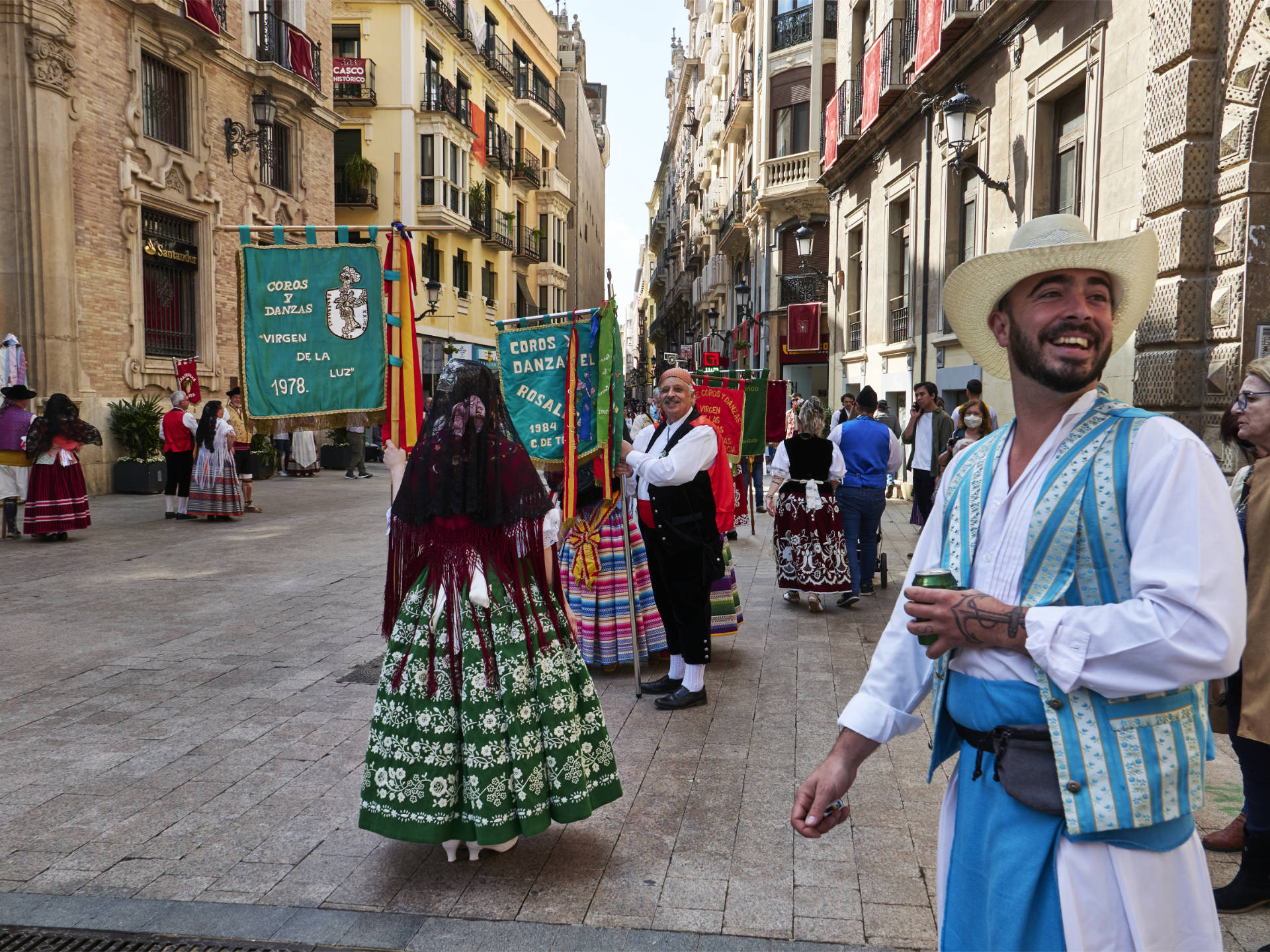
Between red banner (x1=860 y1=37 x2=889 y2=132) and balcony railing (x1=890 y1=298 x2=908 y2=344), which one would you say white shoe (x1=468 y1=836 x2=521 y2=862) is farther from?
red banner (x1=860 y1=37 x2=889 y2=132)

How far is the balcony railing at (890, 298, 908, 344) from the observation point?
680 inches

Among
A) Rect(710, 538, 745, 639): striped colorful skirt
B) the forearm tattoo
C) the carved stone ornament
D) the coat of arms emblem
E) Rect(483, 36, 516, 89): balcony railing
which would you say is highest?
Rect(483, 36, 516, 89): balcony railing

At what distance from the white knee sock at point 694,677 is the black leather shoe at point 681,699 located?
0.9 inches

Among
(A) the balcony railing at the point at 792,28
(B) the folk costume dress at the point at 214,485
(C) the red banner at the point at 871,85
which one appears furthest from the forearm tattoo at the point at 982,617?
(A) the balcony railing at the point at 792,28

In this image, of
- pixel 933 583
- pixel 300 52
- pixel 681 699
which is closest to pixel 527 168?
pixel 300 52

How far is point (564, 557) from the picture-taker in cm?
644

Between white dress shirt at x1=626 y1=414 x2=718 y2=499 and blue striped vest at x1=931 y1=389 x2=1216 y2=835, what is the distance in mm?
3649

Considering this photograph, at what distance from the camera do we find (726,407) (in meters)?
11.3

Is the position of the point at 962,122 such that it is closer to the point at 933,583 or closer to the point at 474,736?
the point at 474,736

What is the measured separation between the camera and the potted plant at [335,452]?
2391 centimetres

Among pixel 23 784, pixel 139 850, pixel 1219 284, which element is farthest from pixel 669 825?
pixel 1219 284

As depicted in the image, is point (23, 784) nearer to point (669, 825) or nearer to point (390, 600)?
point (390, 600)

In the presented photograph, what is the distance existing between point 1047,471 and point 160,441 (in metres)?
17.5

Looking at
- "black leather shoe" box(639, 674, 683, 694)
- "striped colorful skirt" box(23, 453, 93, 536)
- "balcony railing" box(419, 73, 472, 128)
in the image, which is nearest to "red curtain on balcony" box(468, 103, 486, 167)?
"balcony railing" box(419, 73, 472, 128)
